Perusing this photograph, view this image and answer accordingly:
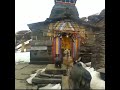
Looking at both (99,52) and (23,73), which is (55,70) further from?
(99,52)

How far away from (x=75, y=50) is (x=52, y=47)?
216 mm

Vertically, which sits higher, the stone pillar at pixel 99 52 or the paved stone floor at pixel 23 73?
the stone pillar at pixel 99 52

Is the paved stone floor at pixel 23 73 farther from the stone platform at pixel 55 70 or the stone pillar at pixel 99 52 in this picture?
the stone pillar at pixel 99 52

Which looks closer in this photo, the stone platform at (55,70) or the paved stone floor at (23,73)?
the paved stone floor at (23,73)

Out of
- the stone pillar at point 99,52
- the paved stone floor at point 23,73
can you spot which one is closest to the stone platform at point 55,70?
the paved stone floor at point 23,73

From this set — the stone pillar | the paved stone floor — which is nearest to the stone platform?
the paved stone floor

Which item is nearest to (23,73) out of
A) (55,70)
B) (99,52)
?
(55,70)

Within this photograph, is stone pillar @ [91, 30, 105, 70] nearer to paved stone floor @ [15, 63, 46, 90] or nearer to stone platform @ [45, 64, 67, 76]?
stone platform @ [45, 64, 67, 76]

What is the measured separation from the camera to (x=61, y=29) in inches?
61.7
